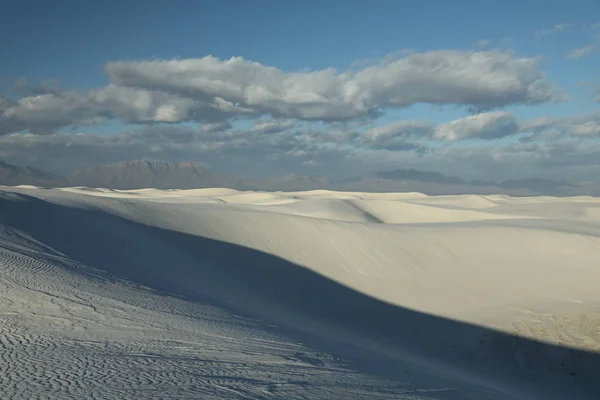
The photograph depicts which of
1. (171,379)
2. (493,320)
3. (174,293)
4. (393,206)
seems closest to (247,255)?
(174,293)

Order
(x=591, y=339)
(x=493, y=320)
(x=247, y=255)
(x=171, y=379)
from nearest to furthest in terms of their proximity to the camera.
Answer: (x=171, y=379)
(x=591, y=339)
(x=493, y=320)
(x=247, y=255)

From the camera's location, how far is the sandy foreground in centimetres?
601

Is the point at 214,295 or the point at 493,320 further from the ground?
the point at 493,320

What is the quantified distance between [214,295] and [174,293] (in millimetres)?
1601

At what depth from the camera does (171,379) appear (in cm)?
554

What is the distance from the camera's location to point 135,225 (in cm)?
1867

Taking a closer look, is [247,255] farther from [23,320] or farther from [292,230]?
[23,320]

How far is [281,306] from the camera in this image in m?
13.6

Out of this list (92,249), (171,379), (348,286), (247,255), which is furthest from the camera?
(247,255)

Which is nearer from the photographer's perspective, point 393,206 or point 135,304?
point 135,304

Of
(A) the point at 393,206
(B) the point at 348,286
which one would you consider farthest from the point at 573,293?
(A) the point at 393,206

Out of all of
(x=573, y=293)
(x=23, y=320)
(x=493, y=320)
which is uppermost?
(x=573, y=293)

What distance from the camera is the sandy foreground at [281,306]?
19.7 ft

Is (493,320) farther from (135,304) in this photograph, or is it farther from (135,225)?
(135,225)
